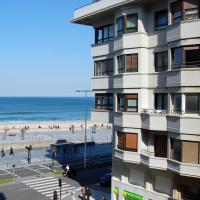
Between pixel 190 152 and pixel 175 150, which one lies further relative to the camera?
pixel 175 150

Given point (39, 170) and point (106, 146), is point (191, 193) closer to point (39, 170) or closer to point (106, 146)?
point (39, 170)

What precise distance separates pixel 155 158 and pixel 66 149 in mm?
40154

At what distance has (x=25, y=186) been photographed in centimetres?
4184

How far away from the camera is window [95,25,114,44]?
32.0 metres

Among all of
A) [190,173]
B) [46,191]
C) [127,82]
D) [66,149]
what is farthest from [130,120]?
[66,149]

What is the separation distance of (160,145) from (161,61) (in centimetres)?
582

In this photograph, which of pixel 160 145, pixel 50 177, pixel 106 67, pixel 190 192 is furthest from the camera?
pixel 50 177

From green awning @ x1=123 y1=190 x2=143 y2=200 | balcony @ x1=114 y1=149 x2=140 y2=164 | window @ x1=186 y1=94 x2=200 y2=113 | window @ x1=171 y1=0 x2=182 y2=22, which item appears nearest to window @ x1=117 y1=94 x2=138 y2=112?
balcony @ x1=114 y1=149 x2=140 y2=164

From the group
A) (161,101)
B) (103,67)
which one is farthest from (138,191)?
(103,67)

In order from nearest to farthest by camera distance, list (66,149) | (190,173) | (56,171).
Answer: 1. (190,173)
2. (56,171)
3. (66,149)

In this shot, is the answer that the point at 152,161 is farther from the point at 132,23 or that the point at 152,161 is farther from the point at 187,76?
the point at 132,23

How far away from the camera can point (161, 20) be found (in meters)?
26.9

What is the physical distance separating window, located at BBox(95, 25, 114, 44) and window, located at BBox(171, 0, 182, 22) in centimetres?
780

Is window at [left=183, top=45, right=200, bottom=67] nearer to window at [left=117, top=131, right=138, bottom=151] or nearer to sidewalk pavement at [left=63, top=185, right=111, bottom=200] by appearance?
window at [left=117, top=131, right=138, bottom=151]
